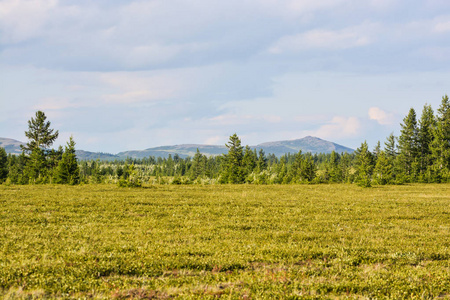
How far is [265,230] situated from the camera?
15.0 m

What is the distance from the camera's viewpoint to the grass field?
24.3ft

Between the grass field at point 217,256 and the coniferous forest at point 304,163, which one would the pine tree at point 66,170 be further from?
the grass field at point 217,256

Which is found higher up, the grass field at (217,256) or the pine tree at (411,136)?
the pine tree at (411,136)

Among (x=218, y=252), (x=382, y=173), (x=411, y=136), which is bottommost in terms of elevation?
(x=218, y=252)

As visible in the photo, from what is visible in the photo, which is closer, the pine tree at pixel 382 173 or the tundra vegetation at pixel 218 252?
the tundra vegetation at pixel 218 252

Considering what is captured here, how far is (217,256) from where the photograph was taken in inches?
396

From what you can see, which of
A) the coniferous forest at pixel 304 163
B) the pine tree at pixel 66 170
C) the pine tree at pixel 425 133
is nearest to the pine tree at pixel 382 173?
the coniferous forest at pixel 304 163

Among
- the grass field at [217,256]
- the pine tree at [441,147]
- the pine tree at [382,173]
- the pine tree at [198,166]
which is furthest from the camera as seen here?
the pine tree at [198,166]

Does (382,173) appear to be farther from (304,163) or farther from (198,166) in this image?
(198,166)

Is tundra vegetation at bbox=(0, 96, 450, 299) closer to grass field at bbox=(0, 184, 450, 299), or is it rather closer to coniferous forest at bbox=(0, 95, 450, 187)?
grass field at bbox=(0, 184, 450, 299)

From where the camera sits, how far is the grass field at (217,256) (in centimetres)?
739

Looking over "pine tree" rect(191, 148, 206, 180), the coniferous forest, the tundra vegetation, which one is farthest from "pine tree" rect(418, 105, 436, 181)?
"pine tree" rect(191, 148, 206, 180)

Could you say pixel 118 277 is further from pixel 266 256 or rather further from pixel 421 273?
pixel 421 273

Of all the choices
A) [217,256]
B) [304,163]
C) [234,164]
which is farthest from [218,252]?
[304,163]
